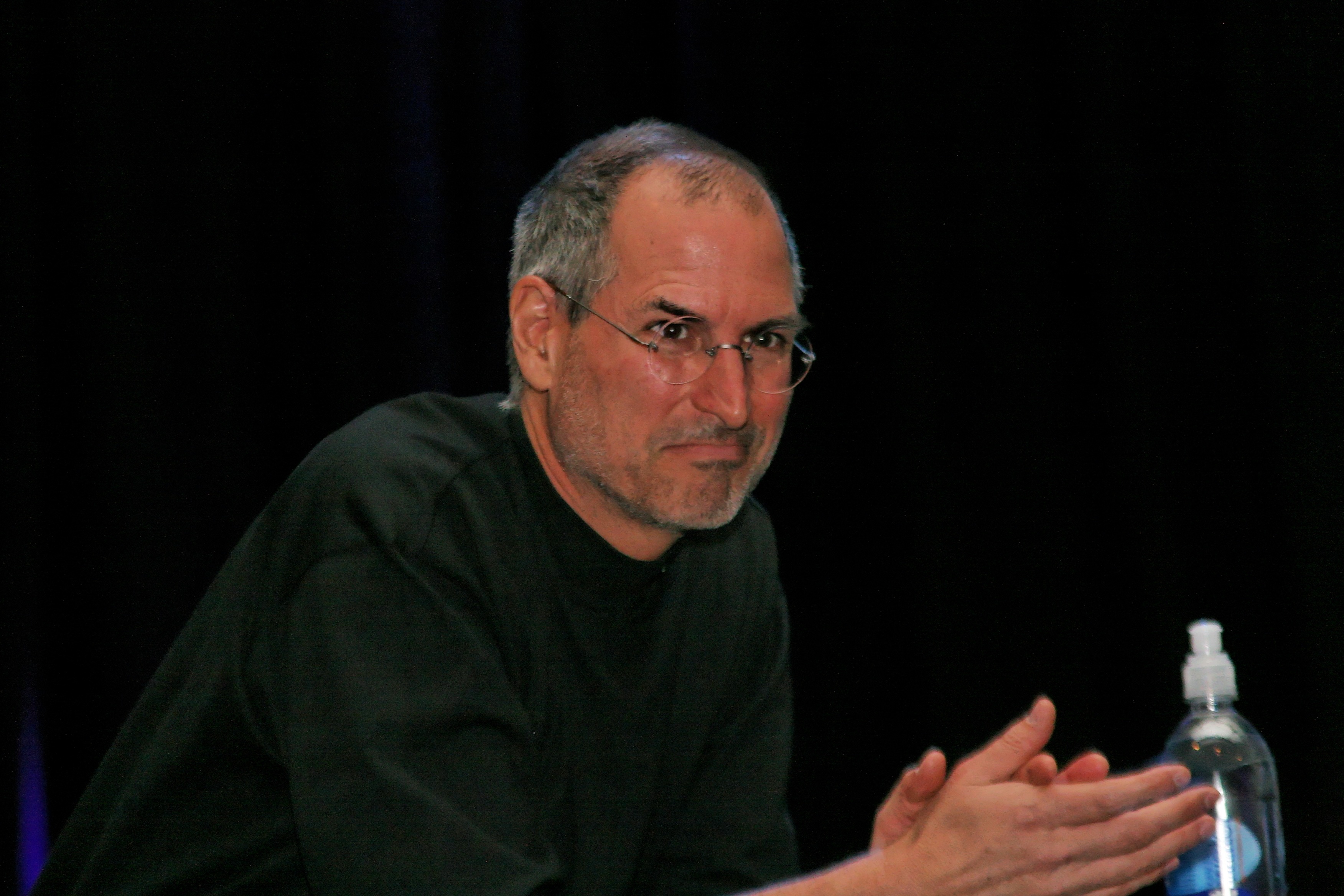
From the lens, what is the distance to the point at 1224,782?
4.51 feet

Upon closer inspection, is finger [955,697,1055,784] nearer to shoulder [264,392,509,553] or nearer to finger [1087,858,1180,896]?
finger [1087,858,1180,896]

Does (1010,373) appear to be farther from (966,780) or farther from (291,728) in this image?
(291,728)

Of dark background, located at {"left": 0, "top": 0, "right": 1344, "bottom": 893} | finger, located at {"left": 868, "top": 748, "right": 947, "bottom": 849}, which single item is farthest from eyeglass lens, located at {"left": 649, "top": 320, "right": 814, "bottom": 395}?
dark background, located at {"left": 0, "top": 0, "right": 1344, "bottom": 893}

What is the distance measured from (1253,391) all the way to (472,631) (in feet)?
5.50

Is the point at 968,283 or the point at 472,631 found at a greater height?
the point at 968,283

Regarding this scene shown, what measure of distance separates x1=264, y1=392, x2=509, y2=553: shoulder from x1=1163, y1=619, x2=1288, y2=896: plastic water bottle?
2.44 ft

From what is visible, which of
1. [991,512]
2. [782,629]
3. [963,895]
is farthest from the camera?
[991,512]

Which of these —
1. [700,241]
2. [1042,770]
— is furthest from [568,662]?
[1042,770]

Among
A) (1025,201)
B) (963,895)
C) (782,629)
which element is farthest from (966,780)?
(1025,201)

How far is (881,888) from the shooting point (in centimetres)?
107

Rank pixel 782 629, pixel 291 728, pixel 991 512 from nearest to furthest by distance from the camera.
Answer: pixel 291 728, pixel 782 629, pixel 991 512

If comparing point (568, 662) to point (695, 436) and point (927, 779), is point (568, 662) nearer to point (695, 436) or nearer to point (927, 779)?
point (695, 436)

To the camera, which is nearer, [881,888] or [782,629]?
[881,888]

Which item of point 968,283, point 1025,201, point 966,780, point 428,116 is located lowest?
point 966,780
